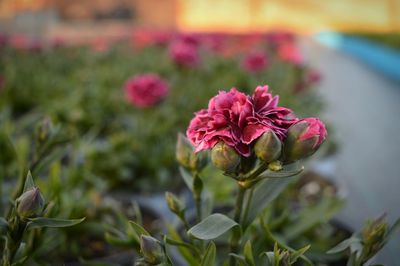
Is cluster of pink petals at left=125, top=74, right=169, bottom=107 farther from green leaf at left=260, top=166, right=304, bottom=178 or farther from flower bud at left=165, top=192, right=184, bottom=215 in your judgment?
green leaf at left=260, top=166, right=304, bottom=178

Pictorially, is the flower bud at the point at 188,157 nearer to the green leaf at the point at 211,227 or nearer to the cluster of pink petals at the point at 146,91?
the green leaf at the point at 211,227

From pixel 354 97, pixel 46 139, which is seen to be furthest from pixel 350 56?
pixel 46 139

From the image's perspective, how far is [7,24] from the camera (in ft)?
27.3

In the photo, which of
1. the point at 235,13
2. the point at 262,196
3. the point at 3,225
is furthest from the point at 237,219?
the point at 235,13

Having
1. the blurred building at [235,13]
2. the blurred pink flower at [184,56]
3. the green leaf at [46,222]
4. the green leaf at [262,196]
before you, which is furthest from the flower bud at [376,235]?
the blurred building at [235,13]

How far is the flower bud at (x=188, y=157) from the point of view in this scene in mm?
623

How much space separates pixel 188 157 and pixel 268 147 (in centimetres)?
19

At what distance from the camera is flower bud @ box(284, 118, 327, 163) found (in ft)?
1.54


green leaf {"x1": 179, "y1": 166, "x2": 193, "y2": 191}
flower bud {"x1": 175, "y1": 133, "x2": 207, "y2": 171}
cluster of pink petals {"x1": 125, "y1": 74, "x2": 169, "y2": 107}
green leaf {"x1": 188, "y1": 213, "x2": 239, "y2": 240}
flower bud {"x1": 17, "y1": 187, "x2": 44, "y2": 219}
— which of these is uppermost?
flower bud {"x1": 17, "y1": 187, "x2": 44, "y2": 219}

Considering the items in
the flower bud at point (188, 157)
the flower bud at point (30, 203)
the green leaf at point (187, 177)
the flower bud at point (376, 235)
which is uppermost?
the flower bud at point (30, 203)

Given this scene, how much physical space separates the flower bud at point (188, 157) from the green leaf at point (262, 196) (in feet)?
0.25

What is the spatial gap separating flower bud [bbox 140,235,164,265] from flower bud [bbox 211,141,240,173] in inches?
4.0

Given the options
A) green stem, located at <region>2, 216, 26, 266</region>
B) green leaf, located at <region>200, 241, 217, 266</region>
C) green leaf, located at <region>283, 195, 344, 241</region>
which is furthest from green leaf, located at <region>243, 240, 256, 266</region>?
green leaf, located at <region>283, 195, 344, 241</region>

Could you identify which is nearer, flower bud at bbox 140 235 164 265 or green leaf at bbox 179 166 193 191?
flower bud at bbox 140 235 164 265
